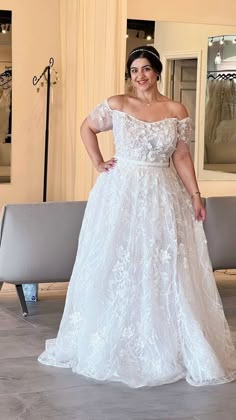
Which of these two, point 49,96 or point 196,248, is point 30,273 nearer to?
point 196,248

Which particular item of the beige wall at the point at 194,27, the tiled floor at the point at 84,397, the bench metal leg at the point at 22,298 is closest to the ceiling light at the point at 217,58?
the beige wall at the point at 194,27

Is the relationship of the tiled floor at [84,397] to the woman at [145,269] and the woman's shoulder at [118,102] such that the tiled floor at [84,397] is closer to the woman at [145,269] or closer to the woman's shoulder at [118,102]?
the woman at [145,269]

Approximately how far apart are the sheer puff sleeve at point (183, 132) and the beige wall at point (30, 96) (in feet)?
10.0

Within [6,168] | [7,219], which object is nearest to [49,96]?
[6,168]

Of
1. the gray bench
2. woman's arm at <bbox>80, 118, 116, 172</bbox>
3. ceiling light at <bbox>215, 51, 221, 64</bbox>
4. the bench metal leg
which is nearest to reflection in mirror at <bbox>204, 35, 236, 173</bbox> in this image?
ceiling light at <bbox>215, 51, 221, 64</bbox>

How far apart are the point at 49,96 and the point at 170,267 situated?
11.0ft

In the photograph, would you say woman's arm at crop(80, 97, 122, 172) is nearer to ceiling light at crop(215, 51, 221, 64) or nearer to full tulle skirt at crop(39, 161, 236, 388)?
full tulle skirt at crop(39, 161, 236, 388)

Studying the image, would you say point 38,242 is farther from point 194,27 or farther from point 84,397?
point 194,27

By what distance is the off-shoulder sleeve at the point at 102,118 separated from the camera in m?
3.71

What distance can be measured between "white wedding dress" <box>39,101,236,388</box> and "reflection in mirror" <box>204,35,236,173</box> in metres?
3.77

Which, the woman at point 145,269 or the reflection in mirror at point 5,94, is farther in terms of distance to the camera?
the reflection in mirror at point 5,94

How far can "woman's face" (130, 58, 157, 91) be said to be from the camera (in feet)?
11.8

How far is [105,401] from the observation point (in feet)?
10.4

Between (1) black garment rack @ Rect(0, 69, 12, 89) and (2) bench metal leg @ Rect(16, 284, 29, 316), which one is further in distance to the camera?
(1) black garment rack @ Rect(0, 69, 12, 89)
